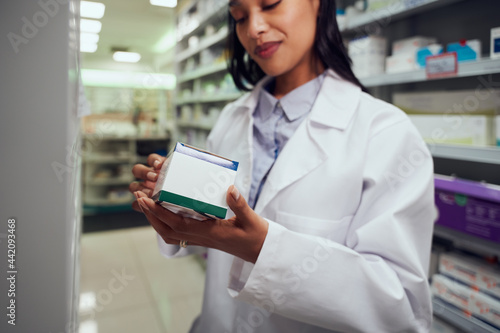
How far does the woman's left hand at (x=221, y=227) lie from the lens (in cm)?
58

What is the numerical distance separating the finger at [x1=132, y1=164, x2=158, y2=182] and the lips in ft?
1.38

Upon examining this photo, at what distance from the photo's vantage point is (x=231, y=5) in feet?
3.08

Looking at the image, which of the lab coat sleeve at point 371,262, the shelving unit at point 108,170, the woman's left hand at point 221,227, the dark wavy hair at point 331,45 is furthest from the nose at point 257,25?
the shelving unit at point 108,170

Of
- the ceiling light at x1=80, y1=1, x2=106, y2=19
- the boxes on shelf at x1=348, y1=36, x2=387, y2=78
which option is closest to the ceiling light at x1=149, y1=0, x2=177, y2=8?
the ceiling light at x1=80, y1=1, x2=106, y2=19

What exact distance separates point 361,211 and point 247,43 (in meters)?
0.54

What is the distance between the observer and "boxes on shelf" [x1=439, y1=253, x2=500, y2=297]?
143 centimetres

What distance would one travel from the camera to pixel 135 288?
3182 millimetres

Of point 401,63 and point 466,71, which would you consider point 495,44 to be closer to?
point 466,71

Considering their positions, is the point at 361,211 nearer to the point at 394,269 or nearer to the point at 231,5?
the point at 394,269

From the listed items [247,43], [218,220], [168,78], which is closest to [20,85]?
[218,220]

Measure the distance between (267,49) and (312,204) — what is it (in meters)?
0.42

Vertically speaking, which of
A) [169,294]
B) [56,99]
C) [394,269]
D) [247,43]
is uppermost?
[247,43]

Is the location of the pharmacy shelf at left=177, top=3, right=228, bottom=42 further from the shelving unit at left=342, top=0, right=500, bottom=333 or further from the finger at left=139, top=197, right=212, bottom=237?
the finger at left=139, top=197, right=212, bottom=237

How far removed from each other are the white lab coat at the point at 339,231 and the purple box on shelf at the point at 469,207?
0.65m
